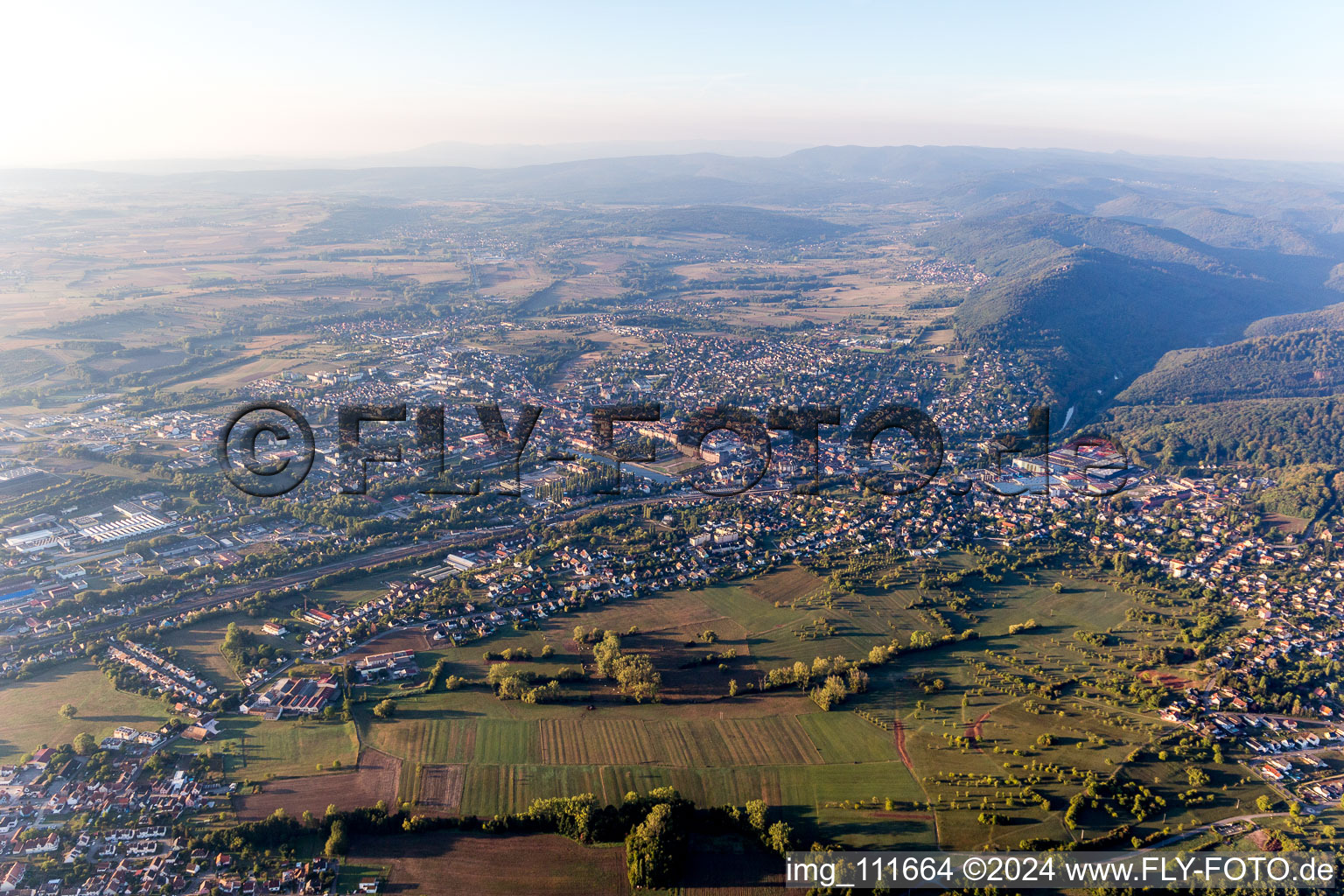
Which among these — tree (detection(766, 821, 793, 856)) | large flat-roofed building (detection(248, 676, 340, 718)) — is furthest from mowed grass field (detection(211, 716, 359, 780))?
tree (detection(766, 821, 793, 856))

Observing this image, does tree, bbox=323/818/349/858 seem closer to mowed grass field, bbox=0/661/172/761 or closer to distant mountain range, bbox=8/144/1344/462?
mowed grass field, bbox=0/661/172/761

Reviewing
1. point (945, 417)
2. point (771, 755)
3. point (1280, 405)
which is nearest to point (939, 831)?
point (771, 755)

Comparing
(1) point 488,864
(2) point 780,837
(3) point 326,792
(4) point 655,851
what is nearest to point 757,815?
(2) point 780,837

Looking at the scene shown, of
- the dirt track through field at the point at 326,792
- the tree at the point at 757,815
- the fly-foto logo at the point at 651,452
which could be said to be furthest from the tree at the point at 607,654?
the fly-foto logo at the point at 651,452

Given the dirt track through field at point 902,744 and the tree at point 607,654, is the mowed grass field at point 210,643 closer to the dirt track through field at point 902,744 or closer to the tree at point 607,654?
the tree at point 607,654

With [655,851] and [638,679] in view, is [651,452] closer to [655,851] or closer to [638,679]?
[638,679]

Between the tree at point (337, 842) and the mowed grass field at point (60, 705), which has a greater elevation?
the mowed grass field at point (60, 705)

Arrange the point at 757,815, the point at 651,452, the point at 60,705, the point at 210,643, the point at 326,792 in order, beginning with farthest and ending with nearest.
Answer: the point at 651,452 → the point at 210,643 → the point at 60,705 → the point at 326,792 → the point at 757,815
